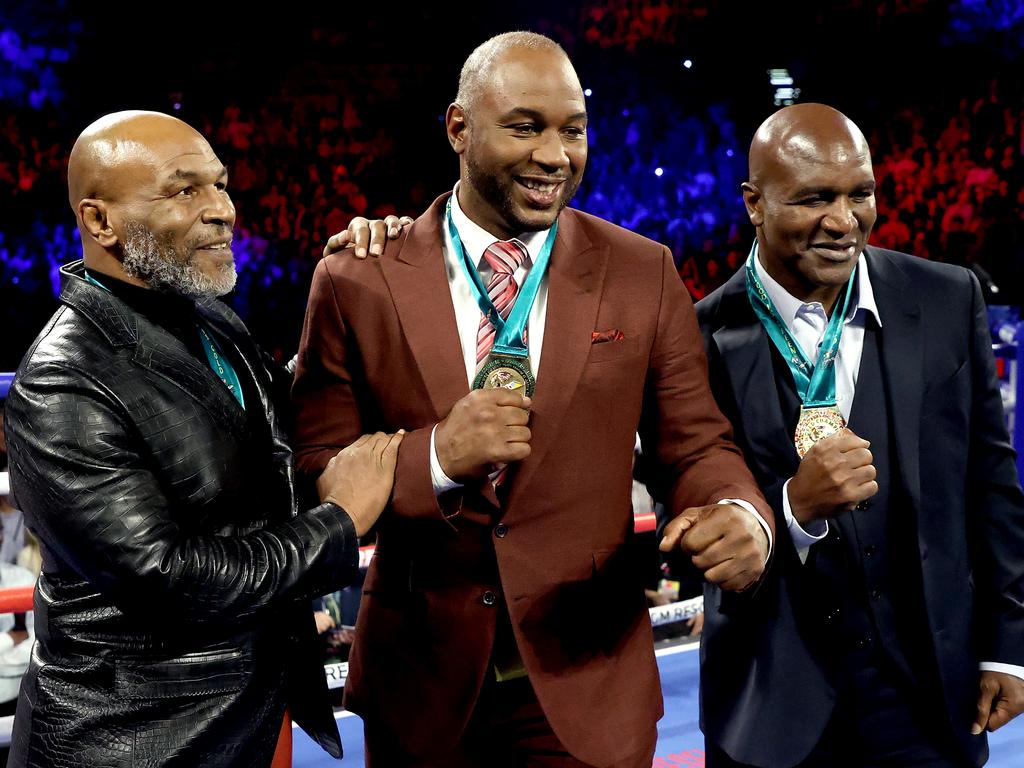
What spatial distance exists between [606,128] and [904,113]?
2.70 m

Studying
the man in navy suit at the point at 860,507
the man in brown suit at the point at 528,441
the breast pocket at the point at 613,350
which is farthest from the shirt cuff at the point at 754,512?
the breast pocket at the point at 613,350

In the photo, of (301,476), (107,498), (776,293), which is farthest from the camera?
(776,293)

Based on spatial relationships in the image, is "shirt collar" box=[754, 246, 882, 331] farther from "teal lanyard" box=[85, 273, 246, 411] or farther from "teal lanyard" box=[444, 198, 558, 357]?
"teal lanyard" box=[85, 273, 246, 411]

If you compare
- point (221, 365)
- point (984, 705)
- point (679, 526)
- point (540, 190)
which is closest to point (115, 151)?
point (221, 365)

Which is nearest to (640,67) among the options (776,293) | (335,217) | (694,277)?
(694,277)

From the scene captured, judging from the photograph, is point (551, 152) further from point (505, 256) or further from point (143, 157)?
point (143, 157)

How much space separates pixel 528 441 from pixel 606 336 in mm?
190

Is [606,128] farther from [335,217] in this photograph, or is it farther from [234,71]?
[234,71]

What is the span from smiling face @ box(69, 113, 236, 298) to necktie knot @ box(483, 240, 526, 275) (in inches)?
15.2

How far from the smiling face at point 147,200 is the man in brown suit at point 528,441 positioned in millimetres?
204

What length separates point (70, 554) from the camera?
4.07 ft

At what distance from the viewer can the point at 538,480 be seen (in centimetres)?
145

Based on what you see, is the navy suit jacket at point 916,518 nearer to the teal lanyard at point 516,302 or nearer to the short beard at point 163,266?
the teal lanyard at point 516,302

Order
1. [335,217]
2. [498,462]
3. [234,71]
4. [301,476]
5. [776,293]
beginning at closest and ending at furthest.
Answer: [498,462] < [301,476] < [776,293] < [234,71] < [335,217]
